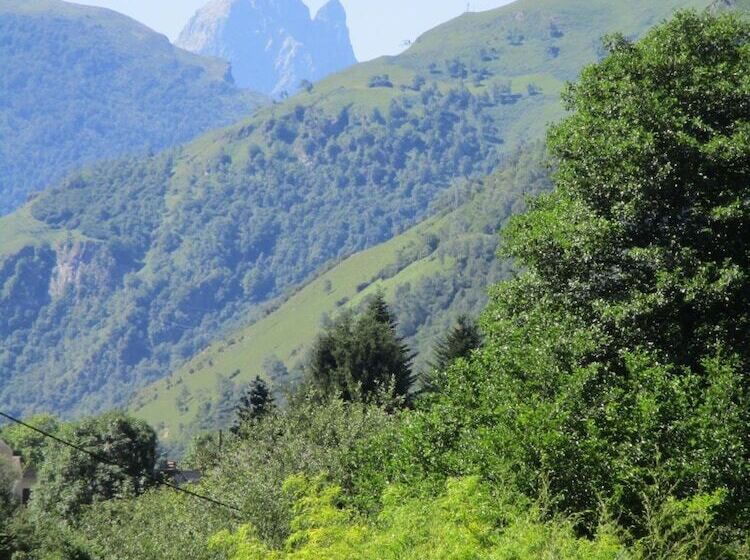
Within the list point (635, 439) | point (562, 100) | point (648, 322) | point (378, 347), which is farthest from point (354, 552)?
point (378, 347)

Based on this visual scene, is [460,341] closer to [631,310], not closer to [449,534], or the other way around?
[631,310]

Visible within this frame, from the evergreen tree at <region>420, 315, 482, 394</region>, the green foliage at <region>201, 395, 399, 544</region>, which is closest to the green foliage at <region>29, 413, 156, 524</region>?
the evergreen tree at <region>420, 315, 482, 394</region>

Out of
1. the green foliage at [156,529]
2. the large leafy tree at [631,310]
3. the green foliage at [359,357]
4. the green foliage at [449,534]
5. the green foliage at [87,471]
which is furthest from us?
the green foliage at [359,357]

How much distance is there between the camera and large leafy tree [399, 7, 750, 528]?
21547mm

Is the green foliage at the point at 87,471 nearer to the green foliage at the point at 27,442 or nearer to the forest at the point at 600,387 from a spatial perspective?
the forest at the point at 600,387

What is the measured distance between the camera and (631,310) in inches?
942

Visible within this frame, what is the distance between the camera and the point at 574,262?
85.2ft

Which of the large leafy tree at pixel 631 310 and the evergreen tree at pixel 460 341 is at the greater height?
the large leafy tree at pixel 631 310

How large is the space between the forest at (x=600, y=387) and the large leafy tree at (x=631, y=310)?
0.05 meters

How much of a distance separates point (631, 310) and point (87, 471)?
A: 41.8m

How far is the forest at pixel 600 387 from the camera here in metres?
20.2

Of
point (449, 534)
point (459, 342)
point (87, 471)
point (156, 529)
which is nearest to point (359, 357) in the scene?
point (459, 342)

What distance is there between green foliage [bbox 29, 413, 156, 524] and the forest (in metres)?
26.8

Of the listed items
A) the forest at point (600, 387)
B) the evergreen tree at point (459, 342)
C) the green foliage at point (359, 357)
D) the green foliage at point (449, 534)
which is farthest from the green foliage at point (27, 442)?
the green foliage at point (449, 534)
